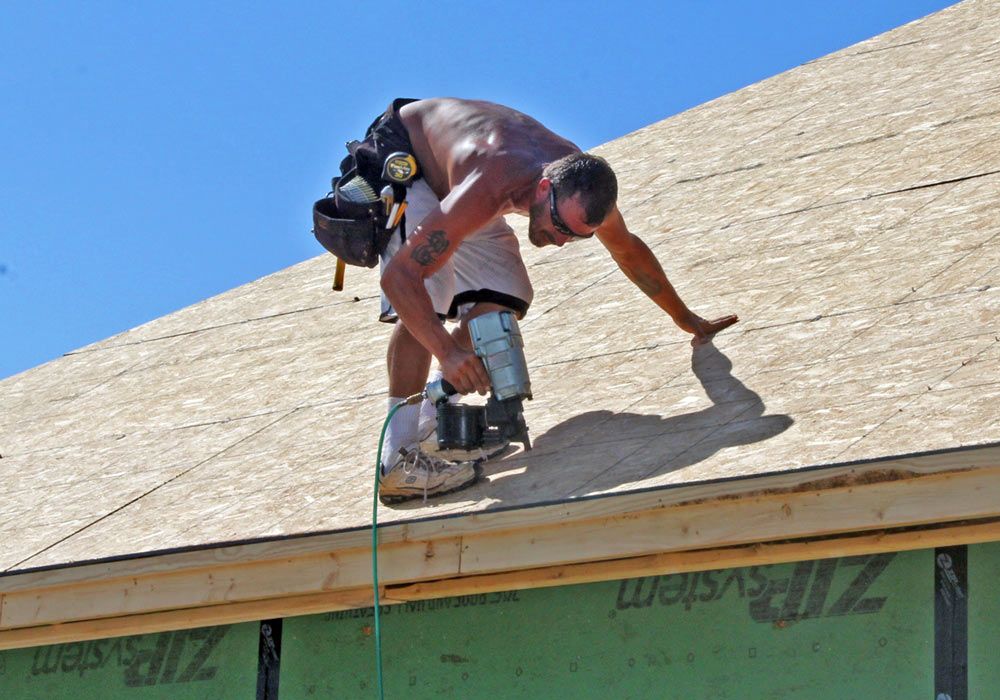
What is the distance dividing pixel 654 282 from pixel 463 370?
1054mm

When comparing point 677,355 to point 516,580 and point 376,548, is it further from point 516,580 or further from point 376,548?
point 376,548

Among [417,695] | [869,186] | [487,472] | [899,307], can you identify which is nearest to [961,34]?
[869,186]

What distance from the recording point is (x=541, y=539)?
392cm

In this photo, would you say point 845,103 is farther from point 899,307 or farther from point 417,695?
point 417,695

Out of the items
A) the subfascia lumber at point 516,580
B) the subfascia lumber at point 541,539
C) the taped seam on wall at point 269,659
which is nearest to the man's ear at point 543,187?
the subfascia lumber at point 541,539

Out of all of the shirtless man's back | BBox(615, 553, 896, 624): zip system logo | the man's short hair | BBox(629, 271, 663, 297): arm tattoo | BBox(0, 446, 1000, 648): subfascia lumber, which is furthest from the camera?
BBox(629, 271, 663, 297): arm tattoo

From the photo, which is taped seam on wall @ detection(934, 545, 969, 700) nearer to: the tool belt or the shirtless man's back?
the shirtless man's back

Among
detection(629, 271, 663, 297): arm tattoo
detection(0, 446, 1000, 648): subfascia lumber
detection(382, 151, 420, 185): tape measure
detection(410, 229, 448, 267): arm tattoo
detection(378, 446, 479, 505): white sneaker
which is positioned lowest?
detection(0, 446, 1000, 648): subfascia lumber

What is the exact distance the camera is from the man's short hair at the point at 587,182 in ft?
14.1

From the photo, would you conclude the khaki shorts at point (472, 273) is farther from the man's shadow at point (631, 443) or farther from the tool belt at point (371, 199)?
the man's shadow at point (631, 443)

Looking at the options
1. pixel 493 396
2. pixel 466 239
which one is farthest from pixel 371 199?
pixel 493 396

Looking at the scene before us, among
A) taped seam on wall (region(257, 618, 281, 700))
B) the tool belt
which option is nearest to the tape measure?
the tool belt

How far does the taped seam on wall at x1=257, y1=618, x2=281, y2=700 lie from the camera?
4773 mm

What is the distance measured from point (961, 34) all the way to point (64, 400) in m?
5.09
